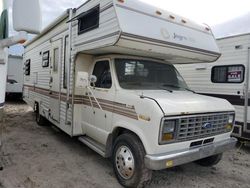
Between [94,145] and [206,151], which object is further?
[94,145]

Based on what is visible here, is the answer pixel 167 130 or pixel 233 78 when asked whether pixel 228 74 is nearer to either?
pixel 233 78

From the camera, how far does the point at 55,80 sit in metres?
6.46

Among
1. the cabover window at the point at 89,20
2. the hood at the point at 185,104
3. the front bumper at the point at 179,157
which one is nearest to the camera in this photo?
the front bumper at the point at 179,157

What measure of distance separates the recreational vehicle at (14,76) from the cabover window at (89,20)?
11.2 m

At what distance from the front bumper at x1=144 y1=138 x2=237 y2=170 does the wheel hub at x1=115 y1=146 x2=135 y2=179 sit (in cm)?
45

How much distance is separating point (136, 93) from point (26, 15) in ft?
6.50

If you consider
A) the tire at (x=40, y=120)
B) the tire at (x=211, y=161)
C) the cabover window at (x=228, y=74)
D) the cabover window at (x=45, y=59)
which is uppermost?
the cabover window at (x=45, y=59)

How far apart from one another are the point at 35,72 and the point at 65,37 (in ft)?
11.0

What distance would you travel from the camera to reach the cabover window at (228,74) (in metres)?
6.13

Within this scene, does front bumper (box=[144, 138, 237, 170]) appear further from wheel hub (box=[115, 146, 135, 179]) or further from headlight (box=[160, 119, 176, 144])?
wheel hub (box=[115, 146, 135, 179])

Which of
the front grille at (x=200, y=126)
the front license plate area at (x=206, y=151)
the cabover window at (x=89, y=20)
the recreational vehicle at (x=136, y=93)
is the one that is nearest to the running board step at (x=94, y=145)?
the recreational vehicle at (x=136, y=93)

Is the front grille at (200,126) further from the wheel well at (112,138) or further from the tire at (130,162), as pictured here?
the wheel well at (112,138)

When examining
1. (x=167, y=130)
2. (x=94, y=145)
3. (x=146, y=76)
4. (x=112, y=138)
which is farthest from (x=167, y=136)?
(x=94, y=145)

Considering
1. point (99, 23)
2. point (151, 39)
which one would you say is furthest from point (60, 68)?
point (151, 39)
